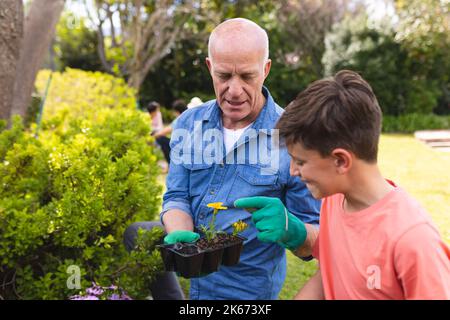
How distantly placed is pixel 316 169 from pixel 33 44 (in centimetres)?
519

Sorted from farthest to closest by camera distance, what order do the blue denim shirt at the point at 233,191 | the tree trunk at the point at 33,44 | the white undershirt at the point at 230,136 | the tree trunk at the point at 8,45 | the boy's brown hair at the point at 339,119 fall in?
1. the tree trunk at the point at 33,44
2. the tree trunk at the point at 8,45
3. the white undershirt at the point at 230,136
4. the blue denim shirt at the point at 233,191
5. the boy's brown hair at the point at 339,119

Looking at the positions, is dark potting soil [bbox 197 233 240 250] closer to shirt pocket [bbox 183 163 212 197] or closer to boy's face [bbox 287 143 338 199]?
shirt pocket [bbox 183 163 212 197]

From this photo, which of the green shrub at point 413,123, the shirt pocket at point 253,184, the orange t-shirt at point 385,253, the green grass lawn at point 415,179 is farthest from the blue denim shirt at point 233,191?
the green shrub at point 413,123

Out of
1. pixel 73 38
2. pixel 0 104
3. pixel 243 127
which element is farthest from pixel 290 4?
pixel 243 127

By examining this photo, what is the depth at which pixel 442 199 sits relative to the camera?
22.5ft

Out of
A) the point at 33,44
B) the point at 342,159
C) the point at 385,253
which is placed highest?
the point at 33,44

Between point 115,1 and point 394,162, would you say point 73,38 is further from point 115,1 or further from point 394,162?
point 394,162

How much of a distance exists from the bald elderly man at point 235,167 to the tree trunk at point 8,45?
229 centimetres

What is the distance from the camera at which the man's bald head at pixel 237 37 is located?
198 cm

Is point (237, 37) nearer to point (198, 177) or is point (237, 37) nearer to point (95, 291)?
point (198, 177)

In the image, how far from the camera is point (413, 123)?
16766 mm

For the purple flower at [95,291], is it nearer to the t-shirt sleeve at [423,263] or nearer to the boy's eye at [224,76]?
the boy's eye at [224,76]

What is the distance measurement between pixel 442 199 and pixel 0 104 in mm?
5726

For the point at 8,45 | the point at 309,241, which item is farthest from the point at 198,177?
the point at 8,45
